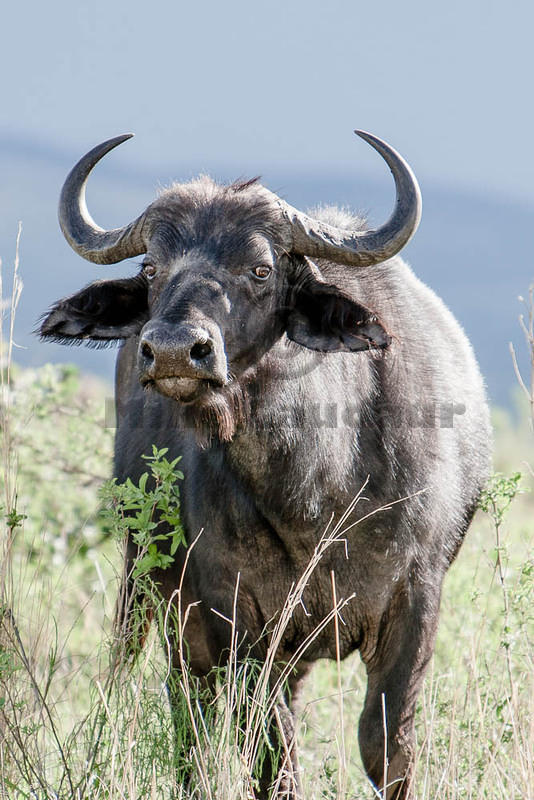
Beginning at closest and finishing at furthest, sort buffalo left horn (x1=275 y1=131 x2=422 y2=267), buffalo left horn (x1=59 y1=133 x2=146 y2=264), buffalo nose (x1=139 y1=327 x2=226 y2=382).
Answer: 1. buffalo nose (x1=139 y1=327 x2=226 y2=382)
2. buffalo left horn (x1=275 y1=131 x2=422 y2=267)
3. buffalo left horn (x1=59 y1=133 x2=146 y2=264)

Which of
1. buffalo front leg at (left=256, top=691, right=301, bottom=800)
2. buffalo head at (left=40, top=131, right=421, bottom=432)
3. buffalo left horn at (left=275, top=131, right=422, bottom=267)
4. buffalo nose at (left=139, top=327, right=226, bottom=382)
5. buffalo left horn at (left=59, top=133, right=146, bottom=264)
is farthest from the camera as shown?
buffalo left horn at (left=59, top=133, right=146, bottom=264)

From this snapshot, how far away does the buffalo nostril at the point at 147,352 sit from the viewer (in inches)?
141

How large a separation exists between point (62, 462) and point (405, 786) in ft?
14.6

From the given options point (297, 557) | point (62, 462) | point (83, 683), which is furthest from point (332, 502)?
point (62, 462)

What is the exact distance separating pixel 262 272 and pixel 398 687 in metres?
1.74

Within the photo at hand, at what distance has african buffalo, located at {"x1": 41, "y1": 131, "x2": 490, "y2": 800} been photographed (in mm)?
4125

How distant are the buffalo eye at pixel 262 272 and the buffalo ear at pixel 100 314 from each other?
1.77 ft

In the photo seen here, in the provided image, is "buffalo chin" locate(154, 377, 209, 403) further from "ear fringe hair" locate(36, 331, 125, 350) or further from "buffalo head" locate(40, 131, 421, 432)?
"ear fringe hair" locate(36, 331, 125, 350)

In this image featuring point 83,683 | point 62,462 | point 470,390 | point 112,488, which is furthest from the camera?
point 62,462

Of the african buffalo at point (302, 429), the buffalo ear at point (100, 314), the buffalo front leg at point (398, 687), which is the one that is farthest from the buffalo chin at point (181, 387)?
the buffalo front leg at point (398, 687)

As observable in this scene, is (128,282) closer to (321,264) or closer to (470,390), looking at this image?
(321,264)

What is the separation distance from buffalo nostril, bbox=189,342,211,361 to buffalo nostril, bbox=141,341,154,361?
133 millimetres

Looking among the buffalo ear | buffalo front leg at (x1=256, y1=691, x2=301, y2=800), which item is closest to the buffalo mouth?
the buffalo ear

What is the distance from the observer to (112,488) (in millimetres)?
4129
